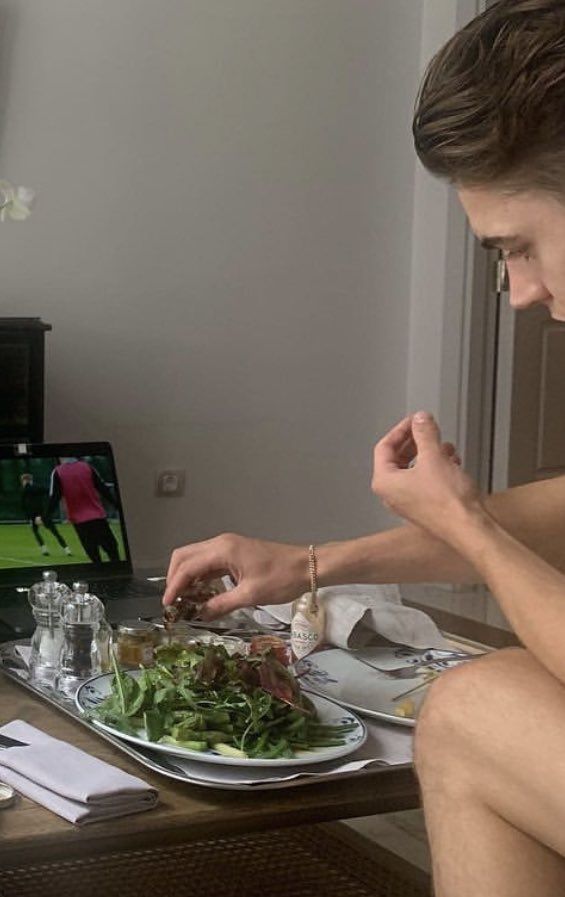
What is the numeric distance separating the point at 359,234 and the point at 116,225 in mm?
853

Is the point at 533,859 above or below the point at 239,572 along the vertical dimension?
below

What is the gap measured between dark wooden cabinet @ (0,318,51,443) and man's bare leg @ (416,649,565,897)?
2.62 meters

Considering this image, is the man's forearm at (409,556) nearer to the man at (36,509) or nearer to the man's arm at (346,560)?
the man's arm at (346,560)

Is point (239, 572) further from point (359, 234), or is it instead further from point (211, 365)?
point (359, 234)

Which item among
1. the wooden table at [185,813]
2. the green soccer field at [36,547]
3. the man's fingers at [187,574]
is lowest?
the wooden table at [185,813]

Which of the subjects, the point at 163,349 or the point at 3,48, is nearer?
the point at 3,48

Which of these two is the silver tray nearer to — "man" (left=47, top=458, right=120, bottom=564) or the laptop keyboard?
the laptop keyboard

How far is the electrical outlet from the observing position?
14.5ft

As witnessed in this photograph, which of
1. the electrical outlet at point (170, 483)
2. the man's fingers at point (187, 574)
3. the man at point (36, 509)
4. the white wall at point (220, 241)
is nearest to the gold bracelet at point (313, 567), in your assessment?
the man's fingers at point (187, 574)

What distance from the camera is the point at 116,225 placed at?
4.25 meters

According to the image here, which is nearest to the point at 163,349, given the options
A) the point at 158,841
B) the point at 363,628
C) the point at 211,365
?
the point at 211,365

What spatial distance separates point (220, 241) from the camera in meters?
4.43

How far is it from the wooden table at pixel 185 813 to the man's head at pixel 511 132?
51cm

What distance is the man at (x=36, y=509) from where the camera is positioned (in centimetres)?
268
